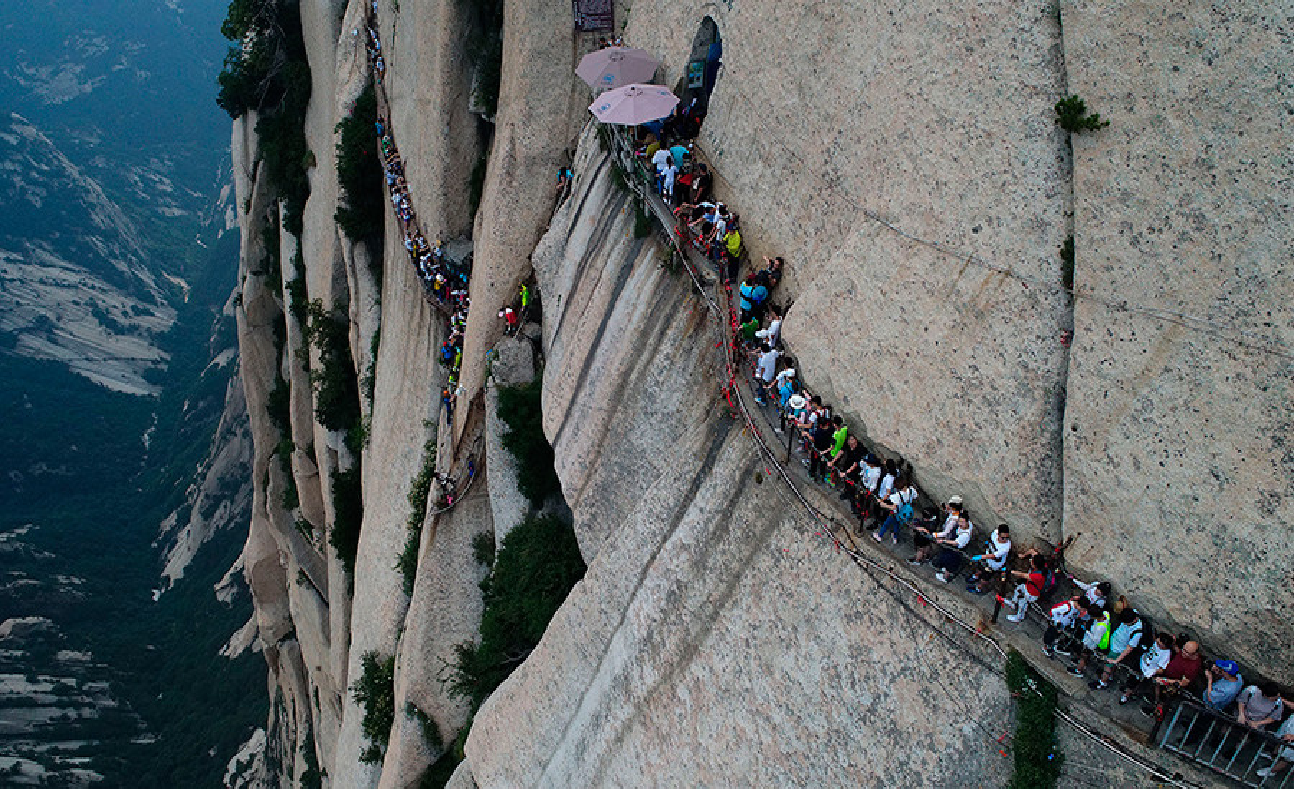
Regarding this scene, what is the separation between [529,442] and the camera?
2267 centimetres

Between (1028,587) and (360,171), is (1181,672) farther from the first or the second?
(360,171)

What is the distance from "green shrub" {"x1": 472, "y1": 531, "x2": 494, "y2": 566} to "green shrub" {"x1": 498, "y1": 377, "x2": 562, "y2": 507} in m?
2.77

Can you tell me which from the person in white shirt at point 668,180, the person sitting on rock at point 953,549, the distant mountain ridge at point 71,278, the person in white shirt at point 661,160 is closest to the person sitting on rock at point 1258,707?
the person sitting on rock at point 953,549

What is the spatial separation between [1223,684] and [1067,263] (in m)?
5.06

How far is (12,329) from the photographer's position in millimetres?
121812

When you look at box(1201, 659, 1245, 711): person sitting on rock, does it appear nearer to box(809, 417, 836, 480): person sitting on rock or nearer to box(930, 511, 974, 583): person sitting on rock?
box(930, 511, 974, 583): person sitting on rock

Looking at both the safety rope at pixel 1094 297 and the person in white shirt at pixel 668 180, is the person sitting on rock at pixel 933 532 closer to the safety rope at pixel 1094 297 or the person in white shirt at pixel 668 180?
the safety rope at pixel 1094 297

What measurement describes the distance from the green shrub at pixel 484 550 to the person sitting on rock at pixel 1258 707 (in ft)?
60.8

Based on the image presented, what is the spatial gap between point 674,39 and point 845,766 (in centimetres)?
1522

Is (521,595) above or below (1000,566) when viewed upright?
below

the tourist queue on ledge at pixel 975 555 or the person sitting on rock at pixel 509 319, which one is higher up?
the person sitting on rock at pixel 509 319

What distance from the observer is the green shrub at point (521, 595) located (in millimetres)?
21125

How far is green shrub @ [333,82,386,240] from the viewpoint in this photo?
33438mm

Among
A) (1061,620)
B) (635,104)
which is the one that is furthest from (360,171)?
(1061,620)
